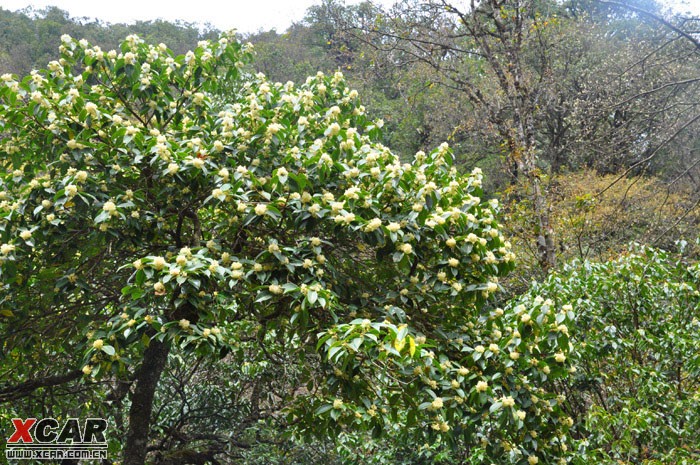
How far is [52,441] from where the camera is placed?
395cm

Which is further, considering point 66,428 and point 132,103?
point 66,428

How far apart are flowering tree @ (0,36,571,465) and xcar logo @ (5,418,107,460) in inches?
16.5

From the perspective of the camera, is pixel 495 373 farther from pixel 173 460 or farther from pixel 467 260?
pixel 173 460

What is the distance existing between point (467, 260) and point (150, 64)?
2.21m

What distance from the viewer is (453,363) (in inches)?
120

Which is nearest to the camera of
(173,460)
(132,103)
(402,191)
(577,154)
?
(402,191)

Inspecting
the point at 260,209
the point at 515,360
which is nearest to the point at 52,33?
the point at 260,209

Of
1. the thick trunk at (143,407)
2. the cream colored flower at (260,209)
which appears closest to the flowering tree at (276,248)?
the cream colored flower at (260,209)

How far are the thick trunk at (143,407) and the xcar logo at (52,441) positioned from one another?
0.22m

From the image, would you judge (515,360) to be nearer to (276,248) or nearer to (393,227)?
(393,227)

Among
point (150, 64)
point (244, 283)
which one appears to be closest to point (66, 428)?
point (244, 283)

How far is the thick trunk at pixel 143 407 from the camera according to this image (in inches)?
153

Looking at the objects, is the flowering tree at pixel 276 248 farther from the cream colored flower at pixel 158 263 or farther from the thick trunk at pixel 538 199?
the thick trunk at pixel 538 199

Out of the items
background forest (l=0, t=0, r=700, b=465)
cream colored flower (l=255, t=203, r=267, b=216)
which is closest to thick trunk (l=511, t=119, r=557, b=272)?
background forest (l=0, t=0, r=700, b=465)
